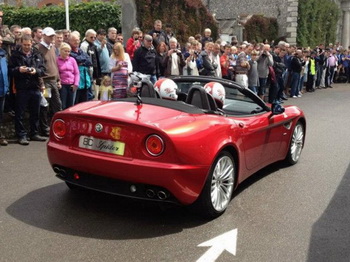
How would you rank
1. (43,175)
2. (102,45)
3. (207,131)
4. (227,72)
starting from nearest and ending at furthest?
(207,131) < (43,175) < (102,45) < (227,72)

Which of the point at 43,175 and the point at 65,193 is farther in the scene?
the point at 43,175

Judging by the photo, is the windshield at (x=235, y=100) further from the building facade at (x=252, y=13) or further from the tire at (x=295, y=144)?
the building facade at (x=252, y=13)

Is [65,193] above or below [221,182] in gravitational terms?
below

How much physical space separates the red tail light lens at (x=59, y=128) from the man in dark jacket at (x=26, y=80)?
3.58 m

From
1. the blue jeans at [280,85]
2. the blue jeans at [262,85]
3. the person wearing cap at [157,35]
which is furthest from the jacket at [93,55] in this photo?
the blue jeans at [280,85]

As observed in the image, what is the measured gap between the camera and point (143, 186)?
4281mm

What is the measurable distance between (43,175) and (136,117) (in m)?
2.41

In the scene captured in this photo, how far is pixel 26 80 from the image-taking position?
8.23m

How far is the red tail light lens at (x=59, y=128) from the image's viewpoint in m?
4.74

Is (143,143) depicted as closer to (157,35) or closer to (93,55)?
(93,55)

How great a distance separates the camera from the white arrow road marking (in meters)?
3.85

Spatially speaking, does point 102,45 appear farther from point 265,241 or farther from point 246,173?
point 265,241

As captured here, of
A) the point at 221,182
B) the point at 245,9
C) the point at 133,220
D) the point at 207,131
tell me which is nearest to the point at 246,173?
the point at 221,182

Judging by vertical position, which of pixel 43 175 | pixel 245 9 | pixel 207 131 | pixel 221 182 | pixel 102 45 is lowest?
pixel 43 175
